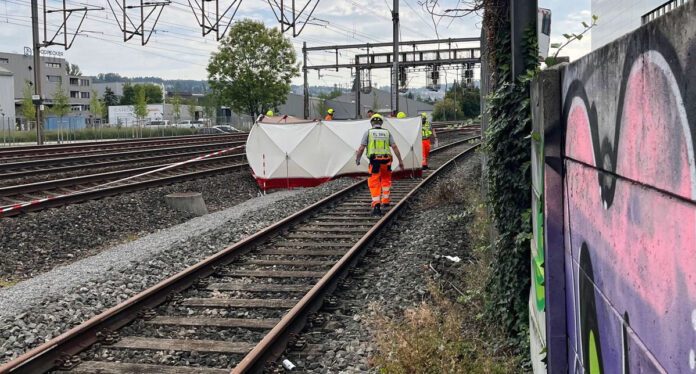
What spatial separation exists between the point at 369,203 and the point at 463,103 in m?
87.5

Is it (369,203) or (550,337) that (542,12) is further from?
(369,203)

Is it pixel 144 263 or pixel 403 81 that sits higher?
pixel 403 81

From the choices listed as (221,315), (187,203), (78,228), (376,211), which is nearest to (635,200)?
(221,315)

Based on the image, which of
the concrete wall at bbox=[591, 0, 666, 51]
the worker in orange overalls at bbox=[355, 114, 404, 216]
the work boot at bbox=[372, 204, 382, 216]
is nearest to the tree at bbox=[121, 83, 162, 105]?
the worker in orange overalls at bbox=[355, 114, 404, 216]

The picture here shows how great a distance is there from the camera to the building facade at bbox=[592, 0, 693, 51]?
657cm

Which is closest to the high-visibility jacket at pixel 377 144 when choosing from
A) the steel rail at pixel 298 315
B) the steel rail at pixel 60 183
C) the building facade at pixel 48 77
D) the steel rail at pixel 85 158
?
the steel rail at pixel 298 315

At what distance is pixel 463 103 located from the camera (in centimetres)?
10062

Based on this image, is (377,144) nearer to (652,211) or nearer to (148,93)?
(652,211)

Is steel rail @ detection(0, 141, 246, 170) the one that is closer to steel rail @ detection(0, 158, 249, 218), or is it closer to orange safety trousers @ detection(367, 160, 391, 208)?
steel rail @ detection(0, 158, 249, 218)

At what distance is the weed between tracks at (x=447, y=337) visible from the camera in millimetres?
5406

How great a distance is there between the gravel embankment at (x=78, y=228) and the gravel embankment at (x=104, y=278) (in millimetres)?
606

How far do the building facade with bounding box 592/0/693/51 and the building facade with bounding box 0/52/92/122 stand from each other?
110553 millimetres

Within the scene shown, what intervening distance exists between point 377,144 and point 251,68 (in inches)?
2136

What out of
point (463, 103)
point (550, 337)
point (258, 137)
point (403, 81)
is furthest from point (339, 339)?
point (463, 103)
